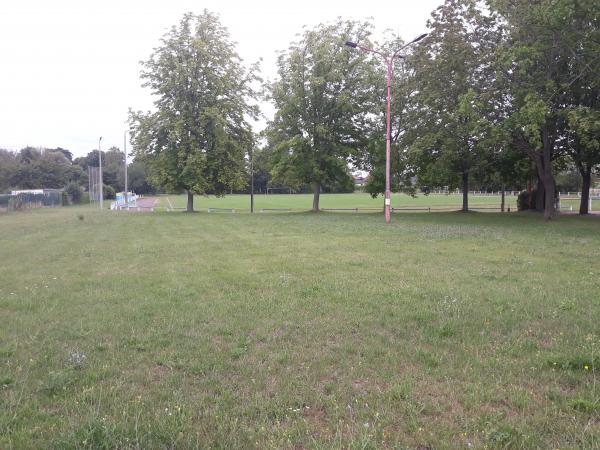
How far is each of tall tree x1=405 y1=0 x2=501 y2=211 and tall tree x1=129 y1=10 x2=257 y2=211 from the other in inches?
Result: 606

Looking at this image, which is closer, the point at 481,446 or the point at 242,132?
the point at 481,446

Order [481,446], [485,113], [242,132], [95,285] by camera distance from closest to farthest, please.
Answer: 1. [481,446]
2. [95,285]
3. [485,113]
4. [242,132]

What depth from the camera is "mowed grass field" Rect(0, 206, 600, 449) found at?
3.31 meters

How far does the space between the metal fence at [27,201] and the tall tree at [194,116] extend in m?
12.1

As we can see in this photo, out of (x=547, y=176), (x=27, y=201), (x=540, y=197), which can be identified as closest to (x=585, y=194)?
(x=540, y=197)

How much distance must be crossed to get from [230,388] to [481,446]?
2.01 m

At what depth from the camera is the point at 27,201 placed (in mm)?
46312

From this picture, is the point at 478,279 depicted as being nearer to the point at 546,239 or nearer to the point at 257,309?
the point at 257,309

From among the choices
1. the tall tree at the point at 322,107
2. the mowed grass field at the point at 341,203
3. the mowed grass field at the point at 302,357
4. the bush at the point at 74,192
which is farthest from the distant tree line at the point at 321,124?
the bush at the point at 74,192

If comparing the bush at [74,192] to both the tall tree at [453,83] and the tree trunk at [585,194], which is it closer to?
the tall tree at [453,83]

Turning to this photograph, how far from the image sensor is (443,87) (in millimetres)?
25734

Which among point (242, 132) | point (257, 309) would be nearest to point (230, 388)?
point (257, 309)

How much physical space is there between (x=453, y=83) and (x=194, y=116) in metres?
20.4

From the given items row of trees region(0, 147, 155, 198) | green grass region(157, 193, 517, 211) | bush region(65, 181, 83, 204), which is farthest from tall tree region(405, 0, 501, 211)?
row of trees region(0, 147, 155, 198)
